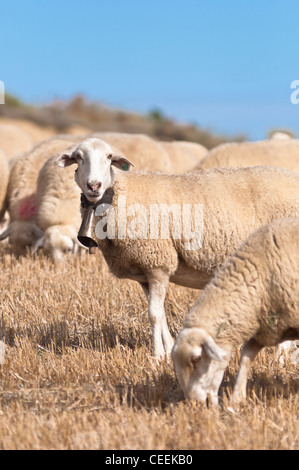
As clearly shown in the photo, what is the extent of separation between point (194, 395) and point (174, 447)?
56cm

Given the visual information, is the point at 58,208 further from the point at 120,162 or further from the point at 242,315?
the point at 242,315

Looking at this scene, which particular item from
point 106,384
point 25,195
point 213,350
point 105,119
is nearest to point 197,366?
point 213,350

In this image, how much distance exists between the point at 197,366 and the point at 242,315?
399mm

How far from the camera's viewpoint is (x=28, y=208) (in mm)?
10695

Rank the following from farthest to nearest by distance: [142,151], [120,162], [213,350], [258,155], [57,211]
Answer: [142,151]
[57,211]
[258,155]
[120,162]
[213,350]

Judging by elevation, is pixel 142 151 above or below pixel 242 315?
above

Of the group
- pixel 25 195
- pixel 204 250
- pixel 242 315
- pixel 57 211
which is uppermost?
pixel 25 195

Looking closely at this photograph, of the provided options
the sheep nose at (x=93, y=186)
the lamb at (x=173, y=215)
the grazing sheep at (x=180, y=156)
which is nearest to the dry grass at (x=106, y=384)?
the lamb at (x=173, y=215)

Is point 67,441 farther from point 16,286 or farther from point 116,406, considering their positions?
point 16,286

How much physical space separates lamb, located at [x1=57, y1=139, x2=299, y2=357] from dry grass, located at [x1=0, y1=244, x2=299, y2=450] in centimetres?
57

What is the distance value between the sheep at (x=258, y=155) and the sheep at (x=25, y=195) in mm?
2390

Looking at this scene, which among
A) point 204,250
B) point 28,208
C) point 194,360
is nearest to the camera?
point 194,360

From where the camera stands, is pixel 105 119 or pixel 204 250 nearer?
pixel 204 250

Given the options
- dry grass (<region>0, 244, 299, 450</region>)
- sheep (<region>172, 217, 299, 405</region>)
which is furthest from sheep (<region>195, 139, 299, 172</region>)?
sheep (<region>172, 217, 299, 405</region>)
